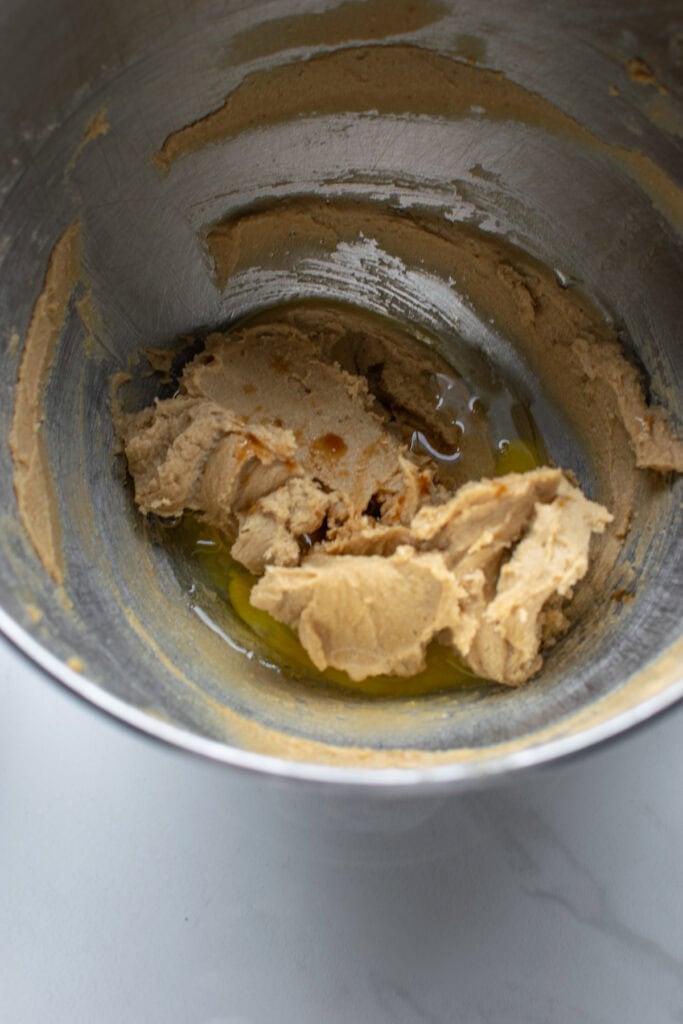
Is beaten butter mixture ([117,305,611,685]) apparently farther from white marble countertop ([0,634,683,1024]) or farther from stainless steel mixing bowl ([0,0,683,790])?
white marble countertop ([0,634,683,1024])

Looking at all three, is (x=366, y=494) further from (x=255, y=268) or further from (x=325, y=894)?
(x=325, y=894)

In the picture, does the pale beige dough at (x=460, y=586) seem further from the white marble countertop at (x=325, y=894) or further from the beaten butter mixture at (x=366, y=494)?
the white marble countertop at (x=325, y=894)

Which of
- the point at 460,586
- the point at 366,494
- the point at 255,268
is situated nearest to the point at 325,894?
the point at 460,586

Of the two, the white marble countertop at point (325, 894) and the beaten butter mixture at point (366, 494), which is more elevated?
the beaten butter mixture at point (366, 494)

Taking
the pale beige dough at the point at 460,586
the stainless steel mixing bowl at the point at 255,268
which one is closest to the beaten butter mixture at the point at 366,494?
the pale beige dough at the point at 460,586

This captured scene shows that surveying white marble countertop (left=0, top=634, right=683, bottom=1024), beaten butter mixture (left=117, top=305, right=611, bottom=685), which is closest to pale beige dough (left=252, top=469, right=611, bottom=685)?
beaten butter mixture (left=117, top=305, right=611, bottom=685)
